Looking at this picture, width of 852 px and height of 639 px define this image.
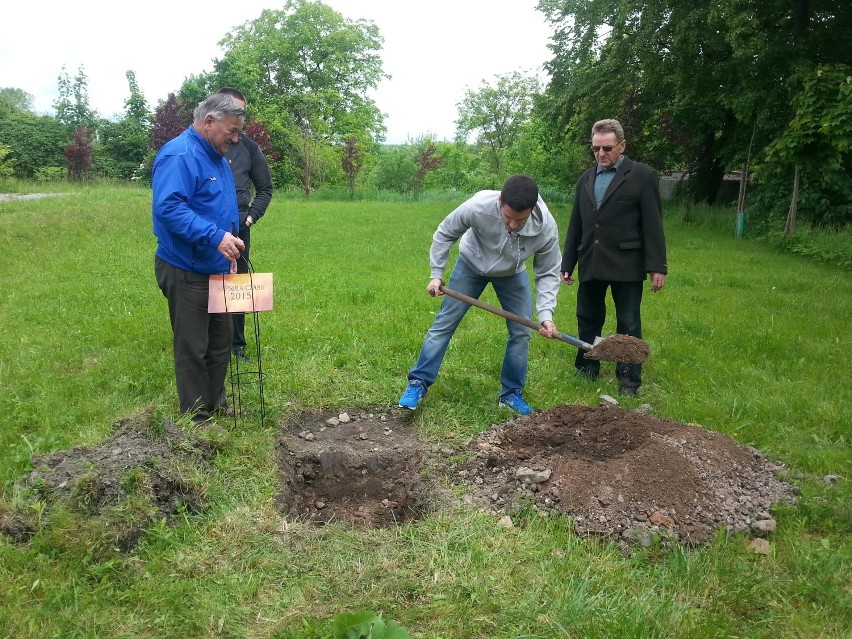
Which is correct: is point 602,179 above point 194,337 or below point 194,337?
above

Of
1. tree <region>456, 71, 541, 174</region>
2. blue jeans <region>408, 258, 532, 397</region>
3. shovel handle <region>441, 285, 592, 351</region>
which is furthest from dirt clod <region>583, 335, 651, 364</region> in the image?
tree <region>456, 71, 541, 174</region>

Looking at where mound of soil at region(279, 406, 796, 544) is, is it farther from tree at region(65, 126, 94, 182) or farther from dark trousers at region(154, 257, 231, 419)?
tree at region(65, 126, 94, 182)

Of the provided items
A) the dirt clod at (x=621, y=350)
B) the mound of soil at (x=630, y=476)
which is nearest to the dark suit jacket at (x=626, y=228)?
the dirt clod at (x=621, y=350)

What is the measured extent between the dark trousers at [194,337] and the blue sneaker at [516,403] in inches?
80.3

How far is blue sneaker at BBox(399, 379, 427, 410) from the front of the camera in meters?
4.78

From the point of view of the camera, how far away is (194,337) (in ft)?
13.5

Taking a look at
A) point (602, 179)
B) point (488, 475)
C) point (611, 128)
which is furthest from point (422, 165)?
point (488, 475)

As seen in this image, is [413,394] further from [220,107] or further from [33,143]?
[33,143]

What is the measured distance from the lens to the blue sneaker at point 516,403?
490cm

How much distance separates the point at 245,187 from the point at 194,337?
196 centimetres

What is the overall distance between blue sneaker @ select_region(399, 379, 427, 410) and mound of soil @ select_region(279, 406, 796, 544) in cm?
16

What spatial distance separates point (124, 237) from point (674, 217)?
13.2 meters

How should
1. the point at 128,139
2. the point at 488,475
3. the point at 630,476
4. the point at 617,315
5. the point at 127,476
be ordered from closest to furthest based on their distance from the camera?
the point at 127,476, the point at 630,476, the point at 488,475, the point at 617,315, the point at 128,139

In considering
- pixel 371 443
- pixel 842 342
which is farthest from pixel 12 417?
pixel 842 342
